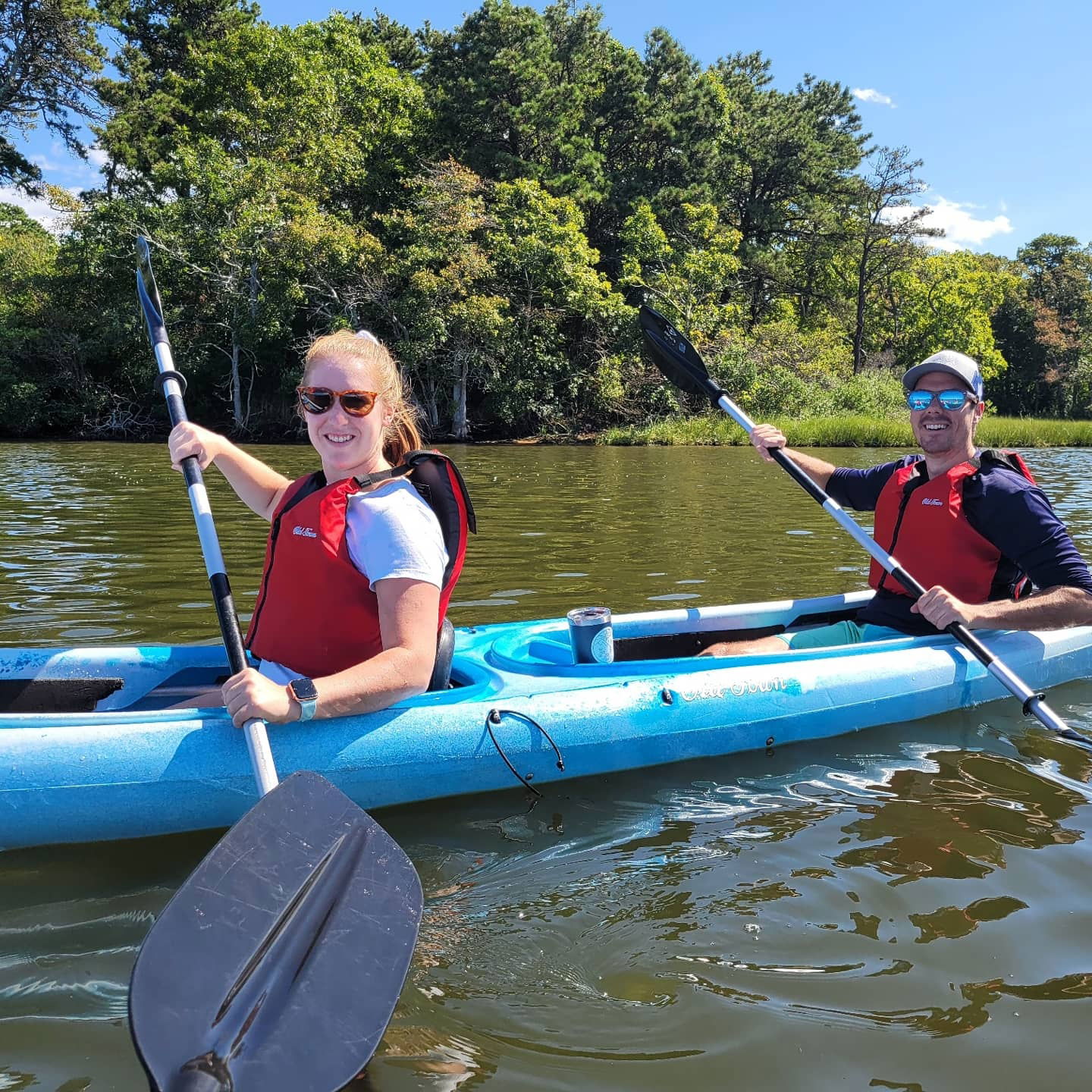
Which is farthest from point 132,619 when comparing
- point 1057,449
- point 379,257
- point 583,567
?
point 1057,449

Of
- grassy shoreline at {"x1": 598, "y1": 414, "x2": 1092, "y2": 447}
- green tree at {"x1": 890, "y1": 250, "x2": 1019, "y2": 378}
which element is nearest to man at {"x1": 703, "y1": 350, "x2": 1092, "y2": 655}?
grassy shoreline at {"x1": 598, "y1": 414, "x2": 1092, "y2": 447}

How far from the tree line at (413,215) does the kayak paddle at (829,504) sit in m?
15.6

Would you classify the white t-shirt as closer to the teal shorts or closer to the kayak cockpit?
the kayak cockpit

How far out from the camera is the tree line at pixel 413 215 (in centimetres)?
2080

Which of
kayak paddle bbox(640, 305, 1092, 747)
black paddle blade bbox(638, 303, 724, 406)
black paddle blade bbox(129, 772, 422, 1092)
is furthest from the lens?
black paddle blade bbox(638, 303, 724, 406)

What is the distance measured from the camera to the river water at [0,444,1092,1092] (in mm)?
1672

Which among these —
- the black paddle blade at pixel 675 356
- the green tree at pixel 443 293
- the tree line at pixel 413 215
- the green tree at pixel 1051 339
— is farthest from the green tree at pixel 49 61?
the green tree at pixel 1051 339

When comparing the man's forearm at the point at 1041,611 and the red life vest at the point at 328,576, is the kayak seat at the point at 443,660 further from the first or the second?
the man's forearm at the point at 1041,611

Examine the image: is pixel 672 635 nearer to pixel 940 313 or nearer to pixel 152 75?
pixel 152 75

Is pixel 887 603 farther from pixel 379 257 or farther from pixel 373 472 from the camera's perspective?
pixel 379 257

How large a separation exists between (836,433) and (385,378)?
714 inches

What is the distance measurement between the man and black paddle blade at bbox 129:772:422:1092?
1862 millimetres

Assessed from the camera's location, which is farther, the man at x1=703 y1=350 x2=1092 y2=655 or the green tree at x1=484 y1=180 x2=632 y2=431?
the green tree at x1=484 y1=180 x2=632 y2=431

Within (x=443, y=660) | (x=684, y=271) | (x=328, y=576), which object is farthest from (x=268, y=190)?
(x=328, y=576)
